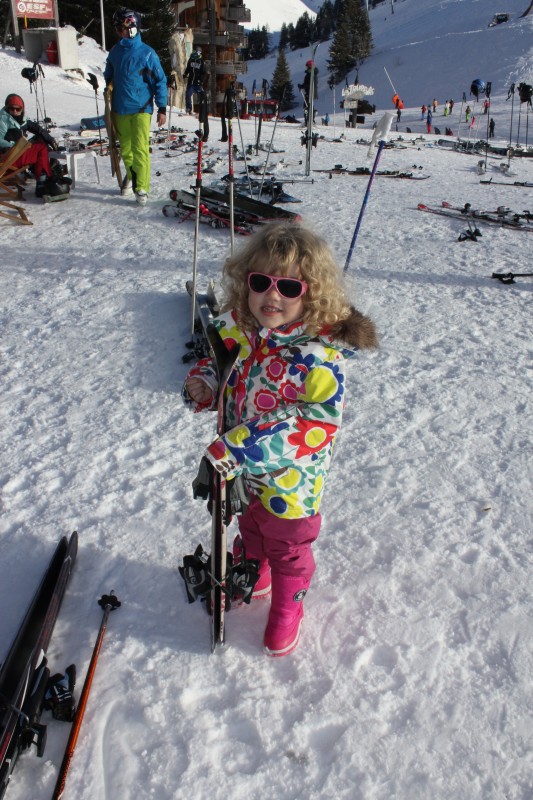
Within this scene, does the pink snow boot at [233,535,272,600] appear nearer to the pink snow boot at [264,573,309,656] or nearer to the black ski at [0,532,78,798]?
the pink snow boot at [264,573,309,656]

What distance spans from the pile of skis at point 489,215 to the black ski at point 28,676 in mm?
8236

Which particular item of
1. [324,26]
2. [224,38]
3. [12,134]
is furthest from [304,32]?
[12,134]

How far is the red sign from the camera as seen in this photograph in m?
23.7

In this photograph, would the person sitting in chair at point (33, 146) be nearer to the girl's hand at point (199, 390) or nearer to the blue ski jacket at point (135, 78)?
the blue ski jacket at point (135, 78)

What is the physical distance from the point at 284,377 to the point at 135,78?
6756 millimetres

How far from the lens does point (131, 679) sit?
2.23 meters

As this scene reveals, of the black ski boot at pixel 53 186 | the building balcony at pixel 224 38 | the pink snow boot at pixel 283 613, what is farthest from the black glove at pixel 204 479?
the building balcony at pixel 224 38

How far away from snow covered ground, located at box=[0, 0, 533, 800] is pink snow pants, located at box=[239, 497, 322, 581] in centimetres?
38

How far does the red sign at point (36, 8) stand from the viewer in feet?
77.8

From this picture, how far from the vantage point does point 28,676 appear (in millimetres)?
2031

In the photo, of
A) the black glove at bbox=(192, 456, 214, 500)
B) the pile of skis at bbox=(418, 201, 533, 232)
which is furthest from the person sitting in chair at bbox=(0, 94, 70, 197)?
the black glove at bbox=(192, 456, 214, 500)

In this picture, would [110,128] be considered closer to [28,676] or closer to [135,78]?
[135,78]

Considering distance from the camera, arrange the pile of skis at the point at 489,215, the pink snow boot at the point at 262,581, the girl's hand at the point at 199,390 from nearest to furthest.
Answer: the girl's hand at the point at 199,390
the pink snow boot at the point at 262,581
the pile of skis at the point at 489,215

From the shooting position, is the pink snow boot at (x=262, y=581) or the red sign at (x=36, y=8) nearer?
the pink snow boot at (x=262, y=581)
